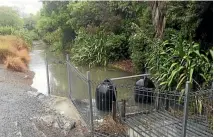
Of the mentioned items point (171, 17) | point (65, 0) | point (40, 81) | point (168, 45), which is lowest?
point (40, 81)

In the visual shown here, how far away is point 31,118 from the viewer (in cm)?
582

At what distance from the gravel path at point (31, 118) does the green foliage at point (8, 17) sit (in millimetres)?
18433

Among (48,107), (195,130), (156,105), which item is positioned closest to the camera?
(195,130)

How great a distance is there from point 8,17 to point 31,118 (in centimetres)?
2191

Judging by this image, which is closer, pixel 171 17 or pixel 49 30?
pixel 171 17

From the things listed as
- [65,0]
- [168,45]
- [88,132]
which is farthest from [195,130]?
[65,0]

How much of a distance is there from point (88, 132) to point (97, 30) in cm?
961

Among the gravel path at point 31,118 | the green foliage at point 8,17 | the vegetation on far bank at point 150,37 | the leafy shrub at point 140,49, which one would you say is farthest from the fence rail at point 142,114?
the green foliage at point 8,17

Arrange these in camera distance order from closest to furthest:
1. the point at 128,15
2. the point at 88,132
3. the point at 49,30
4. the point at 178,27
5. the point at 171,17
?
the point at 88,132 < the point at 171,17 < the point at 178,27 < the point at 128,15 < the point at 49,30

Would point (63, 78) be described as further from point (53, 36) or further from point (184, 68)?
point (53, 36)

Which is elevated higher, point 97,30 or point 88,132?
point 97,30

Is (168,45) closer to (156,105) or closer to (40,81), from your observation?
(156,105)

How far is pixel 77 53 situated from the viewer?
14.4 m

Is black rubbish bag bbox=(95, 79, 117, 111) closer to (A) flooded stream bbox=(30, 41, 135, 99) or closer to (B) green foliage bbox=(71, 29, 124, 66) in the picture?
(A) flooded stream bbox=(30, 41, 135, 99)
